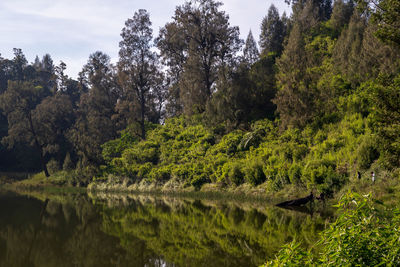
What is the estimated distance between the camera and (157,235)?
41.3ft

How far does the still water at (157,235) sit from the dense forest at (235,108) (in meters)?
4.28

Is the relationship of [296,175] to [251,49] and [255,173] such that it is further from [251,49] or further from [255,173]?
[251,49]

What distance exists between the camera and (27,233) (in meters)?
14.2

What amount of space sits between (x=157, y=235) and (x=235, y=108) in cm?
1989

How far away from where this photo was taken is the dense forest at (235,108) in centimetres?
1811

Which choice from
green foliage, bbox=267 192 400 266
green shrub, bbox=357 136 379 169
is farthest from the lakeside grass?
green foliage, bbox=267 192 400 266

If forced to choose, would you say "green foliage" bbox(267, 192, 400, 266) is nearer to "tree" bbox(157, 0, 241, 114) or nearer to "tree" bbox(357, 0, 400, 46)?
"tree" bbox(357, 0, 400, 46)

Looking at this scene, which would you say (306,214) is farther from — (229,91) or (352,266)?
(229,91)

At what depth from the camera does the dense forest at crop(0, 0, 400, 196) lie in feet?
59.4

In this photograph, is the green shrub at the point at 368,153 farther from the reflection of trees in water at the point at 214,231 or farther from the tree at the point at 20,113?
the tree at the point at 20,113

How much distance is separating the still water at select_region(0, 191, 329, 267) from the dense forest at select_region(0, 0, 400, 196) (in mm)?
4277

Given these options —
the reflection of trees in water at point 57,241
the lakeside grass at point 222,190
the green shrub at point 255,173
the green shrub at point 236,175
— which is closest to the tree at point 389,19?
the lakeside grass at point 222,190

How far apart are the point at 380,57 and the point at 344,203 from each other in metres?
21.3

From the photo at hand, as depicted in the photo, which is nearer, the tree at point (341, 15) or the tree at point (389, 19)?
the tree at point (389, 19)
